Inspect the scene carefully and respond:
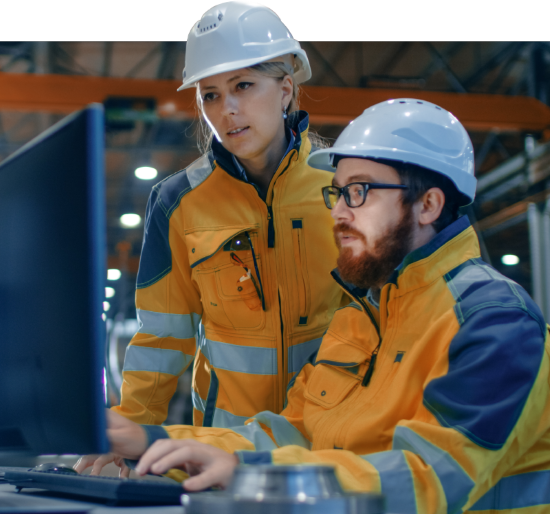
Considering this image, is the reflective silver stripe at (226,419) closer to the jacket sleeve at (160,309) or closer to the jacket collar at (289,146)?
the jacket sleeve at (160,309)

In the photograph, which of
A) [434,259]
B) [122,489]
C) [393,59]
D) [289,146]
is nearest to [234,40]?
[289,146]

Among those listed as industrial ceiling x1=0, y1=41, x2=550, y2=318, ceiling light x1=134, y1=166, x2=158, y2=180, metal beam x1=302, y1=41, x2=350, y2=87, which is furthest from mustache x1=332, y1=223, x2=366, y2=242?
ceiling light x1=134, y1=166, x2=158, y2=180

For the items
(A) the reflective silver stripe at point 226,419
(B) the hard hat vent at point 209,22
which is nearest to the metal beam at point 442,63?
(B) the hard hat vent at point 209,22

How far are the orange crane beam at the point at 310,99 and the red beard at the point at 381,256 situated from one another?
4627 millimetres

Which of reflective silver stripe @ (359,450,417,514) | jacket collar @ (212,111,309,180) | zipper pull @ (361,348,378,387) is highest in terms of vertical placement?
jacket collar @ (212,111,309,180)

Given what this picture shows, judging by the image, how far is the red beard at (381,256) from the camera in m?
1.50

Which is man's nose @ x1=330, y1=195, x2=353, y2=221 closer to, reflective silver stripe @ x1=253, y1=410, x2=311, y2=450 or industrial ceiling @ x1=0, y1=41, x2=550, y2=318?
reflective silver stripe @ x1=253, y1=410, x2=311, y2=450

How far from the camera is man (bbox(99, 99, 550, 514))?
99 centimetres

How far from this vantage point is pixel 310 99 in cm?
683

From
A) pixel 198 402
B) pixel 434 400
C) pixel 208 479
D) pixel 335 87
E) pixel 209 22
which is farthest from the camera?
pixel 335 87

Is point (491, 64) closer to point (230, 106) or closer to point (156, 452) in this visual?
point (230, 106)

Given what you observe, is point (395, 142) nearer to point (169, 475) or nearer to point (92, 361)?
point (169, 475)

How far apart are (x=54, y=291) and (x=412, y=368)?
2.45ft

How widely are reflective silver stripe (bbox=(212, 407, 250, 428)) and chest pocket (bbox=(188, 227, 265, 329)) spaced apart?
0.28 meters
